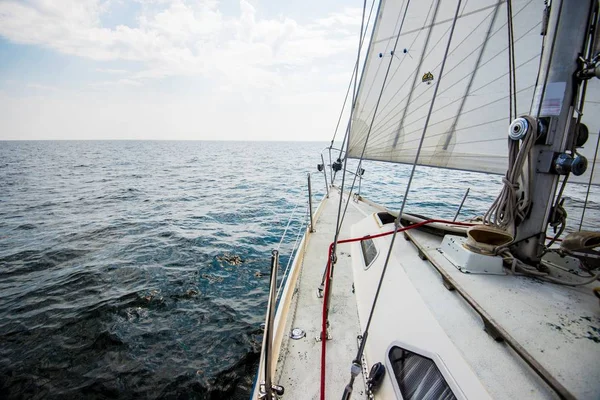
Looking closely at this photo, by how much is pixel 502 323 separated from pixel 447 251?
0.89 meters

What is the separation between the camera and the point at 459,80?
4.49 m

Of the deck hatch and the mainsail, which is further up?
the mainsail

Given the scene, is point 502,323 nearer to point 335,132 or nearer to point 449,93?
point 449,93

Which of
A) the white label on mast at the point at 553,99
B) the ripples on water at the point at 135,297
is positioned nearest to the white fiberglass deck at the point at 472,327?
the white label on mast at the point at 553,99

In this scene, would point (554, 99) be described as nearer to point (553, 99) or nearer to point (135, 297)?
point (553, 99)

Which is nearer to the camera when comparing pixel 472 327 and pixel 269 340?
pixel 472 327

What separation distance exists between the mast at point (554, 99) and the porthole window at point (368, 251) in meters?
1.53

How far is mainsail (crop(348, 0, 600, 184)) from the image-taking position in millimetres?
3783

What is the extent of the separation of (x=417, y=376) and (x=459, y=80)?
4.55 meters

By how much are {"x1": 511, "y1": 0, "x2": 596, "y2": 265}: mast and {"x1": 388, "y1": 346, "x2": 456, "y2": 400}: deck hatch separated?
133 cm

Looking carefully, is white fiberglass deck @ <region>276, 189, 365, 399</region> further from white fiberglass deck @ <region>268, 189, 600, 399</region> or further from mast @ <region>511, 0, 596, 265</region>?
mast @ <region>511, 0, 596, 265</region>

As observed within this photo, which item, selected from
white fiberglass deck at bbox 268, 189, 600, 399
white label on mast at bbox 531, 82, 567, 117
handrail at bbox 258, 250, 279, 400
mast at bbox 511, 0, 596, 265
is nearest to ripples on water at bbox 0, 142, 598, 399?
white fiberglass deck at bbox 268, 189, 600, 399

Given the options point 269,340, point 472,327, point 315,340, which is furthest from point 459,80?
point 269,340

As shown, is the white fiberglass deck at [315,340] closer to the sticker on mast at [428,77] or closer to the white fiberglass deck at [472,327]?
the white fiberglass deck at [472,327]
